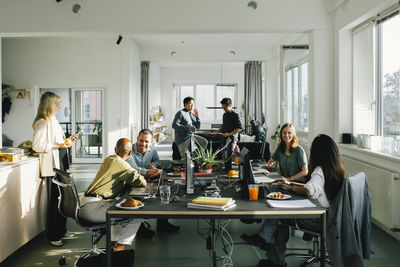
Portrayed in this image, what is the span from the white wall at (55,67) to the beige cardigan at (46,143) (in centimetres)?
509

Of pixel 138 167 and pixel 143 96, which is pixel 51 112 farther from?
pixel 143 96

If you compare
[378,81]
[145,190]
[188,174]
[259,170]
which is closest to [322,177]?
[188,174]

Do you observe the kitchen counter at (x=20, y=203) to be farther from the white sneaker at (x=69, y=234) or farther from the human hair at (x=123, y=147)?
the human hair at (x=123, y=147)

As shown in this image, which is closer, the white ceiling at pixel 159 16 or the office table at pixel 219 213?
the office table at pixel 219 213

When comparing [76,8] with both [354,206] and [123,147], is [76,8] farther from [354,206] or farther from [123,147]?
[354,206]

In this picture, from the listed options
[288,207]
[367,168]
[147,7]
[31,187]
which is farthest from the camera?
[147,7]

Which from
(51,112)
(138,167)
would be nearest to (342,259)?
(138,167)

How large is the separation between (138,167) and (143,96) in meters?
6.39

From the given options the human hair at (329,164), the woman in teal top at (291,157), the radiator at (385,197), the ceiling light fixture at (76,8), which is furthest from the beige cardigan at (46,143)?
the radiator at (385,197)

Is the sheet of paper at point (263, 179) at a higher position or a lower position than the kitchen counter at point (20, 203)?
higher

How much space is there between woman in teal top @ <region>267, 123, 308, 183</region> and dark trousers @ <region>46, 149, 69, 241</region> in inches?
89.6

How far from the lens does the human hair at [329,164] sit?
2.56 m

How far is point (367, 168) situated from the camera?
398cm

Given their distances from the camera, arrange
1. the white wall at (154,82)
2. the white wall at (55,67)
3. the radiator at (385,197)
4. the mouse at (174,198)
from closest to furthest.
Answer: the mouse at (174,198) → the radiator at (385,197) → the white wall at (55,67) → the white wall at (154,82)
